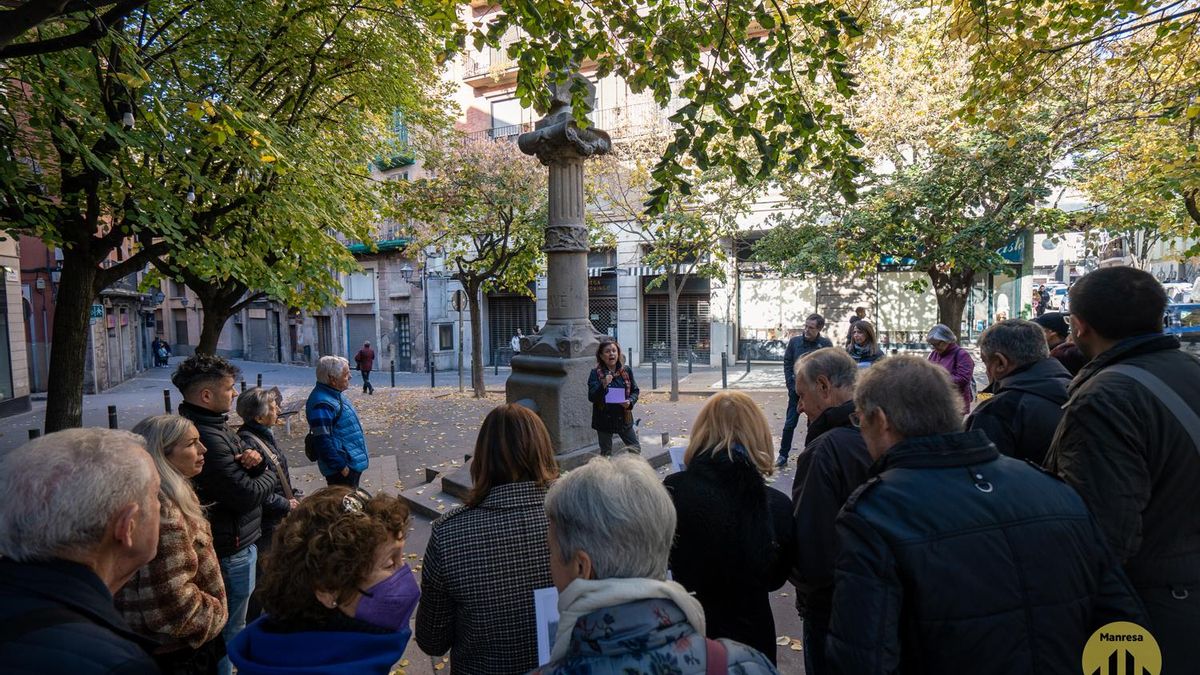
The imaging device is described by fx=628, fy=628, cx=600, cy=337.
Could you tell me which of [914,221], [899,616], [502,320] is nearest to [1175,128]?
[914,221]

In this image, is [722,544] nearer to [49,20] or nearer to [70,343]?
[49,20]

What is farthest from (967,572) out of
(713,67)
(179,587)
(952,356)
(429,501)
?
(429,501)

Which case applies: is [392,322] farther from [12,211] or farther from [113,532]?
[113,532]

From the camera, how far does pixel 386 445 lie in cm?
1023

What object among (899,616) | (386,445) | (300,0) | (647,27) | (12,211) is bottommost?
(386,445)

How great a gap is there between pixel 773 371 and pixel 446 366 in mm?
14426

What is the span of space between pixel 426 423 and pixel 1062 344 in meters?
10.3

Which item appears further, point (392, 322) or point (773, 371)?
point (392, 322)

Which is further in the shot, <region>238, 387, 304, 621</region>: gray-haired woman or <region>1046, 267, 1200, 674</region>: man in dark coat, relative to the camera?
<region>238, 387, 304, 621</region>: gray-haired woman

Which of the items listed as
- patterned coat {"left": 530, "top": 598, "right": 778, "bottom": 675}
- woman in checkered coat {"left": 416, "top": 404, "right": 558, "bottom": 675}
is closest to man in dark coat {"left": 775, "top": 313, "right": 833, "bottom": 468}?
woman in checkered coat {"left": 416, "top": 404, "right": 558, "bottom": 675}

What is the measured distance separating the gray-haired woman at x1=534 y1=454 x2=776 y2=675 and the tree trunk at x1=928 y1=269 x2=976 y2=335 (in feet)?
40.3

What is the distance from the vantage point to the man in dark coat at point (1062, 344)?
452cm

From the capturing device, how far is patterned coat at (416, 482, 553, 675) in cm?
198

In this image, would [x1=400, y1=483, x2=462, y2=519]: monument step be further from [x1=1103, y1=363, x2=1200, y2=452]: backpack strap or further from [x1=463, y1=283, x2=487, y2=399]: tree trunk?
[x1=463, y1=283, x2=487, y2=399]: tree trunk
